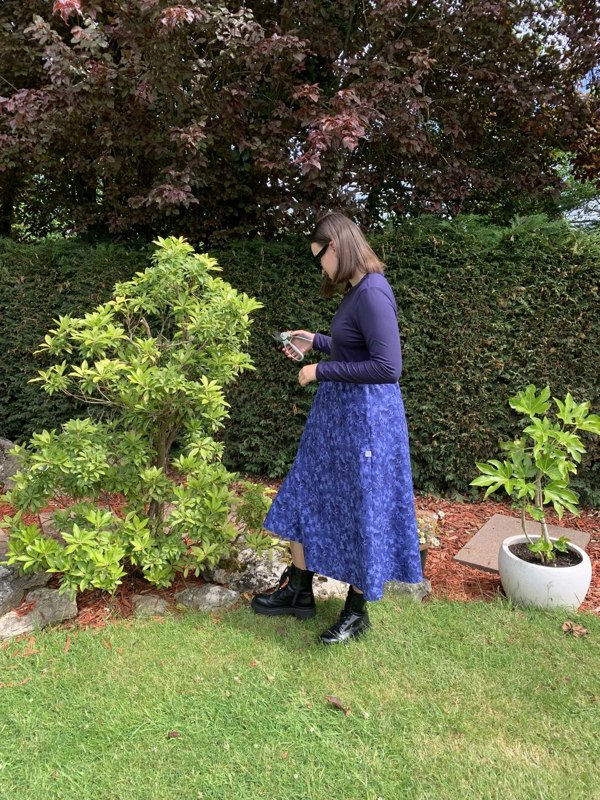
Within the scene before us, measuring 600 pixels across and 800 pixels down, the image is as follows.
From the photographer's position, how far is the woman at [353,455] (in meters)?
2.46

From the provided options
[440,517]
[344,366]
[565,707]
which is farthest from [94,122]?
[565,707]

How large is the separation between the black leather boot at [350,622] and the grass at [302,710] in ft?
0.19

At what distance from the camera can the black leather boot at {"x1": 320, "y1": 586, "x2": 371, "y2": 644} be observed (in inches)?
110

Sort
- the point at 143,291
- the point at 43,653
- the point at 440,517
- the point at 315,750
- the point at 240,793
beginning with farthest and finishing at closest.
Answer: the point at 440,517 → the point at 143,291 → the point at 43,653 → the point at 315,750 → the point at 240,793

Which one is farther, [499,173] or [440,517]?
[499,173]

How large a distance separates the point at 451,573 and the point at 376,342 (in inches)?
73.3

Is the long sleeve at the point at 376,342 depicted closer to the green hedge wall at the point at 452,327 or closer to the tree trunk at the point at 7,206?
the green hedge wall at the point at 452,327

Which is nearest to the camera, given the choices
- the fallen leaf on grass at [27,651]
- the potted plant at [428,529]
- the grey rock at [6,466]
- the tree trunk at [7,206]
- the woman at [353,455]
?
the woman at [353,455]

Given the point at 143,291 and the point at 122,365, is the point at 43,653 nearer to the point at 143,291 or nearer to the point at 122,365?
the point at 122,365

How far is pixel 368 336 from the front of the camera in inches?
95.5

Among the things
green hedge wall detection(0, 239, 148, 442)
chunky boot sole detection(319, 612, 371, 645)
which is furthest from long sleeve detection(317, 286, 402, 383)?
green hedge wall detection(0, 239, 148, 442)

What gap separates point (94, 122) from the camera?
4438 millimetres

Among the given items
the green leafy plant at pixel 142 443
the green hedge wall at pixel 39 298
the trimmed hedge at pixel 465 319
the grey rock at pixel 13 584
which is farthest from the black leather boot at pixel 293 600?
the green hedge wall at pixel 39 298

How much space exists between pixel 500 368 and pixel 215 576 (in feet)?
8.29
